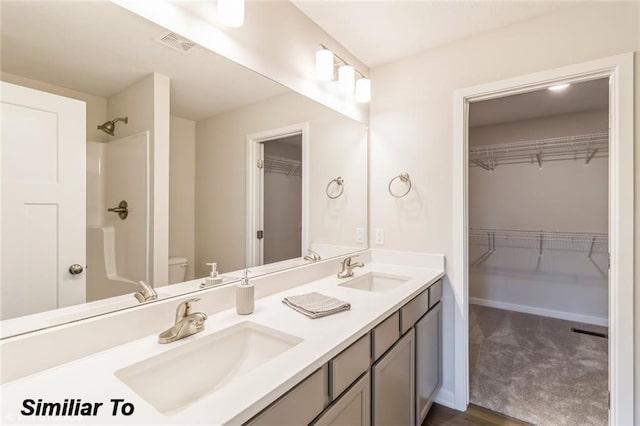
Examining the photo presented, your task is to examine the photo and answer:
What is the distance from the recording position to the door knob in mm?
902

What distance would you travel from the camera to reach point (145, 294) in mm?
1029

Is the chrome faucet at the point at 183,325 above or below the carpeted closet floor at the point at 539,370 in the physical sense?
above

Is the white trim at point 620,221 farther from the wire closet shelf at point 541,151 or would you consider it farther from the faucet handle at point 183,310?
the wire closet shelf at point 541,151

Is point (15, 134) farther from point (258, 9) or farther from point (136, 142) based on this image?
point (258, 9)

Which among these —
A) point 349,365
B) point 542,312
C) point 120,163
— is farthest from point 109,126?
A: point 542,312

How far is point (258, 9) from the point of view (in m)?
1.45

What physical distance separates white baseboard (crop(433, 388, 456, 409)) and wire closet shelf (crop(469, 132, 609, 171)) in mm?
2902

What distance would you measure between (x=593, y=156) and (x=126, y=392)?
14.4 feet

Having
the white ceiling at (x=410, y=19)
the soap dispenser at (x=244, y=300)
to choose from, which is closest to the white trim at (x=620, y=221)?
the white ceiling at (x=410, y=19)

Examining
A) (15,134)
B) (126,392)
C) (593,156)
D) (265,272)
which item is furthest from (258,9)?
(593,156)

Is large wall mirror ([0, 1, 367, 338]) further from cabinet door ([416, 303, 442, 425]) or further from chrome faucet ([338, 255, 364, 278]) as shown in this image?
cabinet door ([416, 303, 442, 425])

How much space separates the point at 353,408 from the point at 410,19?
199cm

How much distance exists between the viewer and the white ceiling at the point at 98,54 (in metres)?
0.79

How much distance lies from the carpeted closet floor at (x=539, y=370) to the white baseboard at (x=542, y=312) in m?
0.09
